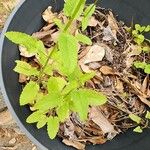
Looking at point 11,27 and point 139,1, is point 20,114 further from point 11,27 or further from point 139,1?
point 139,1

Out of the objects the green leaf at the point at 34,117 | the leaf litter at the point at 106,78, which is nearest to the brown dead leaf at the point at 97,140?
the leaf litter at the point at 106,78

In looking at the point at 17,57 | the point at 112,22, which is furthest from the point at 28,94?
the point at 112,22

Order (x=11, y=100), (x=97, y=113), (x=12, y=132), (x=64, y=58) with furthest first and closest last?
(x=12, y=132)
(x=97, y=113)
(x=11, y=100)
(x=64, y=58)

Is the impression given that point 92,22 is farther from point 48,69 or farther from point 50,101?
point 50,101

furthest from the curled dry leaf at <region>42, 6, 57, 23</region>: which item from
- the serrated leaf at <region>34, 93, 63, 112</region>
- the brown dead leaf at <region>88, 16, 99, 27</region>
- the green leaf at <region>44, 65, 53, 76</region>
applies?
the serrated leaf at <region>34, 93, 63, 112</region>

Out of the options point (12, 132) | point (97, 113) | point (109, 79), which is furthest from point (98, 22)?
point (12, 132)

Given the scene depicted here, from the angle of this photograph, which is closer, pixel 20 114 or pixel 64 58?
pixel 64 58

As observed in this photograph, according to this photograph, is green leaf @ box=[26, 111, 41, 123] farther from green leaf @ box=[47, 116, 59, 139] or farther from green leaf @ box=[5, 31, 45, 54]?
green leaf @ box=[5, 31, 45, 54]
